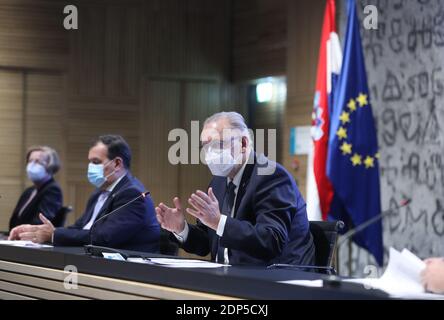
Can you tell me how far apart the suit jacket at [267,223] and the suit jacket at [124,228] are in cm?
70

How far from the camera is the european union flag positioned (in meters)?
6.14

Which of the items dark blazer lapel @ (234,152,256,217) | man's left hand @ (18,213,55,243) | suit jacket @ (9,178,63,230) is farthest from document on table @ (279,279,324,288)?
suit jacket @ (9,178,63,230)

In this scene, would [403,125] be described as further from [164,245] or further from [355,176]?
[164,245]

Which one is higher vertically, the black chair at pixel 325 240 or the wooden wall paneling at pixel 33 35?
the wooden wall paneling at pixel 33 35

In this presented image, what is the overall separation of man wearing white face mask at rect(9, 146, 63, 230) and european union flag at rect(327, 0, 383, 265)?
6.84 ft

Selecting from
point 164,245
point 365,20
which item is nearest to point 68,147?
point 365,20

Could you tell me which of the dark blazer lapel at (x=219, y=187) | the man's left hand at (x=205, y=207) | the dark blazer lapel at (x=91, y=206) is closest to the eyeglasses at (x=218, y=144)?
the dark blazer lapel at (x=219, y=187)

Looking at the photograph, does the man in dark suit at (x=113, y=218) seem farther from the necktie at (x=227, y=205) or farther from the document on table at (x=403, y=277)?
the document on table at (x=403, y=277)

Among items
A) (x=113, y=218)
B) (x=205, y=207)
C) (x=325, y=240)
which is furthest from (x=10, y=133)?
(x=205, y=207)

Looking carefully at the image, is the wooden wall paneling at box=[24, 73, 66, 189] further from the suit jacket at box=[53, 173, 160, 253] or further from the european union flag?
the suit jacket at box=[53, 173, 160, 253]

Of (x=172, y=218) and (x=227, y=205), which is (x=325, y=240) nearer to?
(x=227, y=205)

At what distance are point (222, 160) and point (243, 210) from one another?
25 centimetres

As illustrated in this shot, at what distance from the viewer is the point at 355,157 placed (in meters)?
6.18

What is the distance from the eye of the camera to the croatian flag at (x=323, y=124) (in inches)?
245
